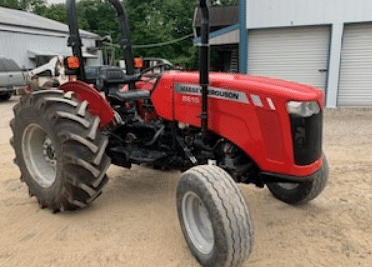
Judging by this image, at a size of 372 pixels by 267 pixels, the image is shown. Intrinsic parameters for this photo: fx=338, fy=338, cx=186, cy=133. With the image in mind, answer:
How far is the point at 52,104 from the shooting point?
10.2 feet

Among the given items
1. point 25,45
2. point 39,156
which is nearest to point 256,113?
point 39,156

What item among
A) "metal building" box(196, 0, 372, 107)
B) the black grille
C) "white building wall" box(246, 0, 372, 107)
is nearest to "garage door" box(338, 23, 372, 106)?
"metal building" box(196, 0, 372, 107)

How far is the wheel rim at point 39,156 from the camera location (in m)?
3.52

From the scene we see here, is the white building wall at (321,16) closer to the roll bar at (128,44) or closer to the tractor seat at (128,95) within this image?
the roll bar at (128,44)

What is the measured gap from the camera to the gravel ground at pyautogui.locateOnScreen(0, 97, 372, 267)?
2625 millimetres

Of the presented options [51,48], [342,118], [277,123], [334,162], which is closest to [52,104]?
[277,123]

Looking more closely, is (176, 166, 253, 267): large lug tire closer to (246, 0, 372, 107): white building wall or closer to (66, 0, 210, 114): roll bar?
(66, 0, 210, 114): roll bar

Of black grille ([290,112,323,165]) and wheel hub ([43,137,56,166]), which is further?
wheel hub ([43,137,56,166])

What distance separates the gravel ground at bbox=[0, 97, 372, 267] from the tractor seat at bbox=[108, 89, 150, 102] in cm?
112

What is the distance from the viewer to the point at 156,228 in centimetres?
309

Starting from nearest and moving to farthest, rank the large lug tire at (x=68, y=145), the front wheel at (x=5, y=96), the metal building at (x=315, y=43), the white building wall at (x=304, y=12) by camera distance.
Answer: the large lug tire at (x=68, y=145), the white building wall at (x=304, y=12), the metal building at (x=315, y=43), the front wheel at (x=5, y=96)

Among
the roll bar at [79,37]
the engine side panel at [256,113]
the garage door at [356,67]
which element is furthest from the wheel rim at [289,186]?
the garage door at [356,67]

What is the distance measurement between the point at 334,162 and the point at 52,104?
390cm

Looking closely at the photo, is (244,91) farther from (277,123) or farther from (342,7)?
(342,7)
